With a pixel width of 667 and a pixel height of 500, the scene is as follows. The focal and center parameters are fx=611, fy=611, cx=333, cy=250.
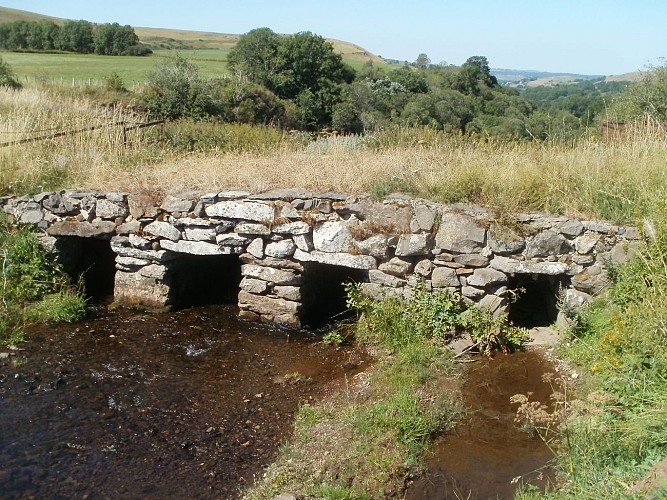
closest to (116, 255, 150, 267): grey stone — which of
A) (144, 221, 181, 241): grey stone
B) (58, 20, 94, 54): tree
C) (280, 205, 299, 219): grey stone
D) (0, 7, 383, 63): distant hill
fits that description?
(144, 221, 181, 241): grey stone

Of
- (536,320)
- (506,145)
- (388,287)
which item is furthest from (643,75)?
(388,287)

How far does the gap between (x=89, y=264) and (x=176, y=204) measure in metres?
2.35

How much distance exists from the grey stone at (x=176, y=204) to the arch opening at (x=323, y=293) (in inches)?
66.8

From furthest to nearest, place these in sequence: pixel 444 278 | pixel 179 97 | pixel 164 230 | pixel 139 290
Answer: pixel 179 97 → pixel 139 290 → pixel 164 230 → pixel 444 278

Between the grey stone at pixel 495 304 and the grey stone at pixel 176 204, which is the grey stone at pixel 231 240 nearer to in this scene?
the grey stone at pixel 176 204

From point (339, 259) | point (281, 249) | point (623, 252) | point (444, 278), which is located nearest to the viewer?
point (623, 252)

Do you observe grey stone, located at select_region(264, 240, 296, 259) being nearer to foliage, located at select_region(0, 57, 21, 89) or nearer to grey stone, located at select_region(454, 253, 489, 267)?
grey stone, located at select_region(454, 253, 489, 267)

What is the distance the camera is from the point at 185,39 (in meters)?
62.5

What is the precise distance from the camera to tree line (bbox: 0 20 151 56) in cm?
3925

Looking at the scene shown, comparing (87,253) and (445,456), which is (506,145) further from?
(87,253)

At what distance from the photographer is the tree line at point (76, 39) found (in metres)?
39.2

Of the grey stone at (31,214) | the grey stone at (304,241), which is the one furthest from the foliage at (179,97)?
the grey stone at (304,241)

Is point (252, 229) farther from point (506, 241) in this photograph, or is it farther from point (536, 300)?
point (536, 300)

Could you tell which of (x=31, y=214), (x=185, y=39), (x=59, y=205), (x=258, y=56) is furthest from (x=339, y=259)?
(x=185, y=39)
